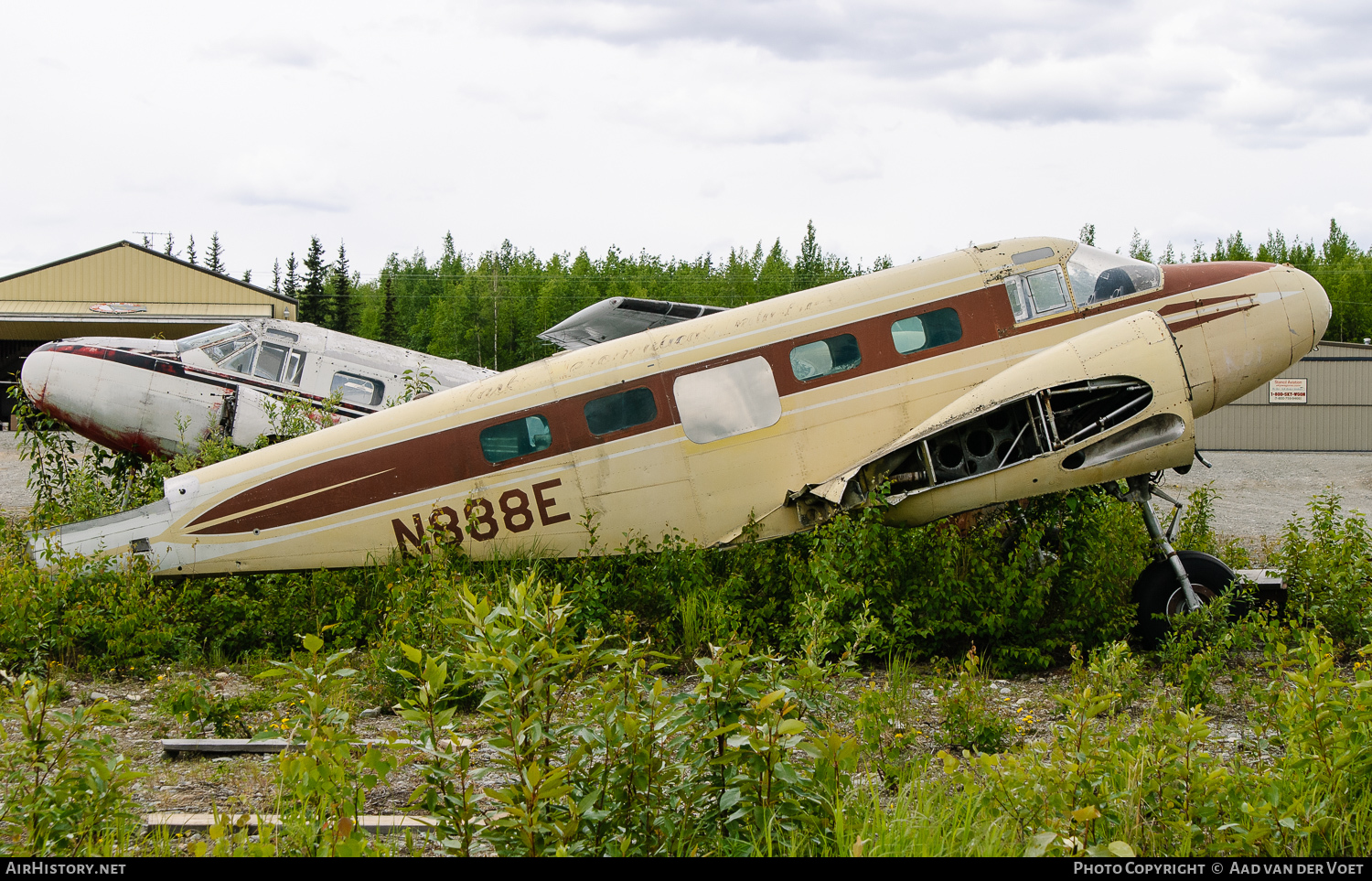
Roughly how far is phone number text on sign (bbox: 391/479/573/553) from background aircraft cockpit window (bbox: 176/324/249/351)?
7028 millimetres

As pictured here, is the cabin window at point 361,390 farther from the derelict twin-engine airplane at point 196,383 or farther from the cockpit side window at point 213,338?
the cockpit side window at point 213,338

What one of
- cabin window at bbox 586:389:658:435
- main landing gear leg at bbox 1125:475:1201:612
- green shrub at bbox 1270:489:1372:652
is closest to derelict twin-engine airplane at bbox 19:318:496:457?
cabin window at bbox 586:389:658:435

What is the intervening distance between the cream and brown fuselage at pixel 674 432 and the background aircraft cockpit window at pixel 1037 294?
0.28ft

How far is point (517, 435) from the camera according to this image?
8.86 metres

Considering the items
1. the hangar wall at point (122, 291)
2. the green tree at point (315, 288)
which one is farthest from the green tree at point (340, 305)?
the hangar wall at point (122, 291)

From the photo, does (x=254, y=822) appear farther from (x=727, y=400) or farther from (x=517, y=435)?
(x=727, y=400)

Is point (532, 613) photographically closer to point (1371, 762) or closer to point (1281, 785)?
point (1281, 785)

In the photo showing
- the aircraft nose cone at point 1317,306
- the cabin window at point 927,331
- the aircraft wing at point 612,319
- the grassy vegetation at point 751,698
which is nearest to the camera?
the grassy vegetation at point 751,698

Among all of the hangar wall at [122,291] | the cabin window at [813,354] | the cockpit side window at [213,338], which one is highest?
the hangar wall at [122,291]

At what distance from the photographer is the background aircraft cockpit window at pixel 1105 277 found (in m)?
8.70

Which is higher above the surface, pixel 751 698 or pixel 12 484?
pixel 12 484

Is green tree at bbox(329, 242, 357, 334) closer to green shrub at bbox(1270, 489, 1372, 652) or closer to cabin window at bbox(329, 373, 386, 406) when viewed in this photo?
cabin window at bbox(329, 373, 386, 406)

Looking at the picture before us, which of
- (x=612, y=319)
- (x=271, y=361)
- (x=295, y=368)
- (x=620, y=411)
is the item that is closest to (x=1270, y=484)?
(x=612, y=319)

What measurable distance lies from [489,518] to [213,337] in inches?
309
